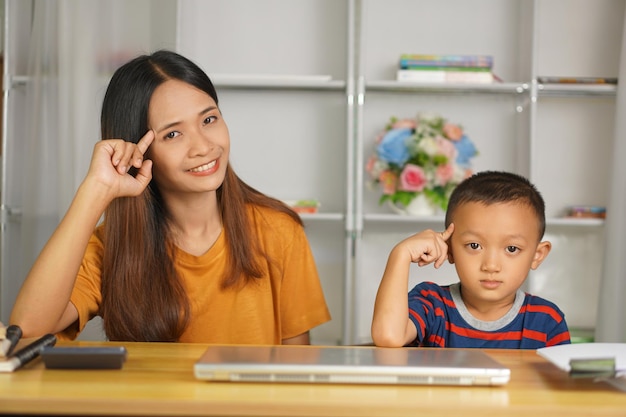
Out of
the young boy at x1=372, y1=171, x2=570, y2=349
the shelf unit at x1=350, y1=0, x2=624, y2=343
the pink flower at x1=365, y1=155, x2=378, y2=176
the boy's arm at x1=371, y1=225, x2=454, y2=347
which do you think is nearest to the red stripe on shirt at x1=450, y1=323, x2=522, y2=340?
the young boy at x1=372, y1=171, x2=570, y2=349

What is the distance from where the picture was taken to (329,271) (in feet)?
11.5

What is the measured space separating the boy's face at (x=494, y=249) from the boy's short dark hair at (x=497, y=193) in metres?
0.01

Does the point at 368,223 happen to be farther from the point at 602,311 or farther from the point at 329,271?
the point at 602,311

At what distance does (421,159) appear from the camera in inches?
122

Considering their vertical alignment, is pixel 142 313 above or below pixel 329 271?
above

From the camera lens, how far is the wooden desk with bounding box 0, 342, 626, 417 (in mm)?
794

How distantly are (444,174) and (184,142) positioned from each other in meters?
1.59

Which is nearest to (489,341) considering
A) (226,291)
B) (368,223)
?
(226,291)

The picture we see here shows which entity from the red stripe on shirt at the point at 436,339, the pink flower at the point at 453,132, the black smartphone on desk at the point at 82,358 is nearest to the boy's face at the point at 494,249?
the red stripe on shirt at the point at 436,339

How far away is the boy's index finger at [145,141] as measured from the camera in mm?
1631

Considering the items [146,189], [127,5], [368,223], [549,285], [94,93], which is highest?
[127,5]

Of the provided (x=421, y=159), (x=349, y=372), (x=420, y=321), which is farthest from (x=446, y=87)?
(x=349, y=372)

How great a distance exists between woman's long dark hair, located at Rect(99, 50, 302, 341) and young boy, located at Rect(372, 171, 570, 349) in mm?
452

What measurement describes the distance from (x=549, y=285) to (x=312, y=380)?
9.10ft
